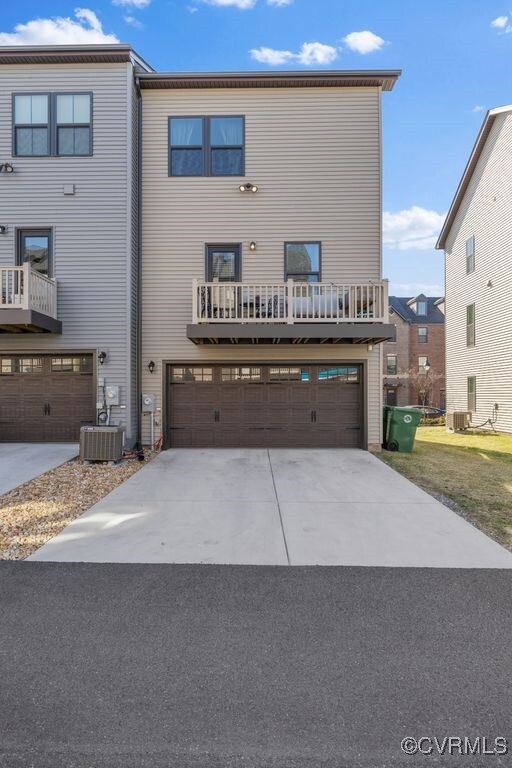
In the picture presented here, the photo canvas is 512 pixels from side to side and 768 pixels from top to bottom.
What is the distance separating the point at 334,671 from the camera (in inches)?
86.0

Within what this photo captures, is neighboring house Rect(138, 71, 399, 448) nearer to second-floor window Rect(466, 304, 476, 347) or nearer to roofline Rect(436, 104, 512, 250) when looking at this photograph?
roofline Rect(436, 104, 512, 250)

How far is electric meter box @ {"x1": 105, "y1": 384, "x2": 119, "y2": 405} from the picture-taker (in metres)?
8.63

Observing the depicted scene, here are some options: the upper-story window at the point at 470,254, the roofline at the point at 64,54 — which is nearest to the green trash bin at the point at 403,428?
the roofline at the point at 64,54

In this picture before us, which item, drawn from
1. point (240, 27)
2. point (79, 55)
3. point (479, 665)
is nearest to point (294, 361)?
point (479, 665)

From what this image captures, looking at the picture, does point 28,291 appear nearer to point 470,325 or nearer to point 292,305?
point 292,305

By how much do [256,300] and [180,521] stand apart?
5291 millimetres

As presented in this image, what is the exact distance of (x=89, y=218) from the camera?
29.2 ft

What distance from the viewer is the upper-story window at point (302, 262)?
9.40 meters

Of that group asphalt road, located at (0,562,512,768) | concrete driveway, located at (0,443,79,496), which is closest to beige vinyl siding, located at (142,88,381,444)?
concrete driveway, located at (0,443,79,496)

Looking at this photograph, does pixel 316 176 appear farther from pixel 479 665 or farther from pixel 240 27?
pixel 479 665

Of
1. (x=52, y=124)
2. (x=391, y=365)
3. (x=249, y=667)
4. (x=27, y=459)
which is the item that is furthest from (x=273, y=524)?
(x=391, y=365)

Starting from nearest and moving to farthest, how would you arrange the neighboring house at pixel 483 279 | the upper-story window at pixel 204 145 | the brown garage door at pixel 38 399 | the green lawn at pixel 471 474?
the green lawn at pixel 471 474
the brown garage door at pixel 38 399
the upper-story window at pixel 204 145
the neighboring house at pixel 483 279

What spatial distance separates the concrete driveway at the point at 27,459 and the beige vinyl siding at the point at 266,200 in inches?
95.4

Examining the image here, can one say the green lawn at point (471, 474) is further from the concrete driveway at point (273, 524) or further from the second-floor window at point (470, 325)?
the second-floor window at point (470, 325)
